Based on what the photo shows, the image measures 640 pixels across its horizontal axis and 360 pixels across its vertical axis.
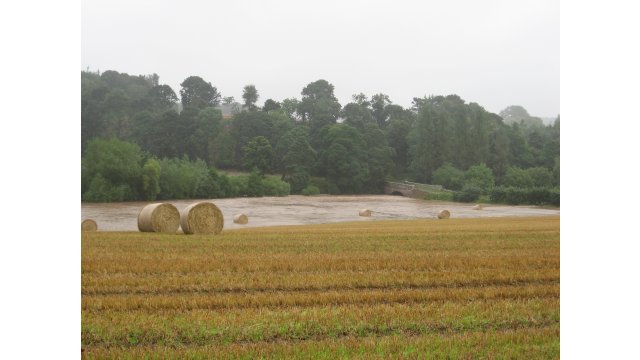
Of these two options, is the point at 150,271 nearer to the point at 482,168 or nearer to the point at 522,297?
the point at 522,297

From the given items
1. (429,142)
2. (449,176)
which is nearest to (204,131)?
(429,142)

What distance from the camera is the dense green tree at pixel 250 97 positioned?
57.5 ft

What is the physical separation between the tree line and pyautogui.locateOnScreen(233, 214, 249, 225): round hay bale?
118 cm

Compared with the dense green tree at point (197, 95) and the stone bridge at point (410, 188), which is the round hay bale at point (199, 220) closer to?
the dense green tree at point (197, 95)

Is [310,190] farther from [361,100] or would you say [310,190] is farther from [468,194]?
[468,194]

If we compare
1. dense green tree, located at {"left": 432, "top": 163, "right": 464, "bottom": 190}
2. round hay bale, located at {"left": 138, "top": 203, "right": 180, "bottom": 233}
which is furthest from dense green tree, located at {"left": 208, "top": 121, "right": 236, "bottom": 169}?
dense green tree, located at {"left": 432, "top": 163, "right": 464, "bottom": 190}

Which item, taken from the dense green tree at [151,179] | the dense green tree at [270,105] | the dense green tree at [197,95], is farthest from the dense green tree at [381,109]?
the dense green tree at [151,179]

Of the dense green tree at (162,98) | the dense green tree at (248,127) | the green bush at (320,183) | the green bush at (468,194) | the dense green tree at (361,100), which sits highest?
the dense green tree at (361,100)

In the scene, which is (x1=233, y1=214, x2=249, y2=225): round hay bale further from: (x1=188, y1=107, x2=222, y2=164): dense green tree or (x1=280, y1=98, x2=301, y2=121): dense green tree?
(x1=188, y1=107, x2=222, y2=164): dense green tree

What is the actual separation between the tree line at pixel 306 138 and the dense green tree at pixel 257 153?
47 mm

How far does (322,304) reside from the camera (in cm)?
505

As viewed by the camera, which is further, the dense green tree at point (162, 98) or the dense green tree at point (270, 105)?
the dense green tree at point (270, 105)

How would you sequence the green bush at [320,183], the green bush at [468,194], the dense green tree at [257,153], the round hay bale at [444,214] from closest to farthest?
1. the dense green tree at [257,153]
2. the green bush at [468,194]
3. the round hay bale at [444,214]
4. the green bush at [320,183]
